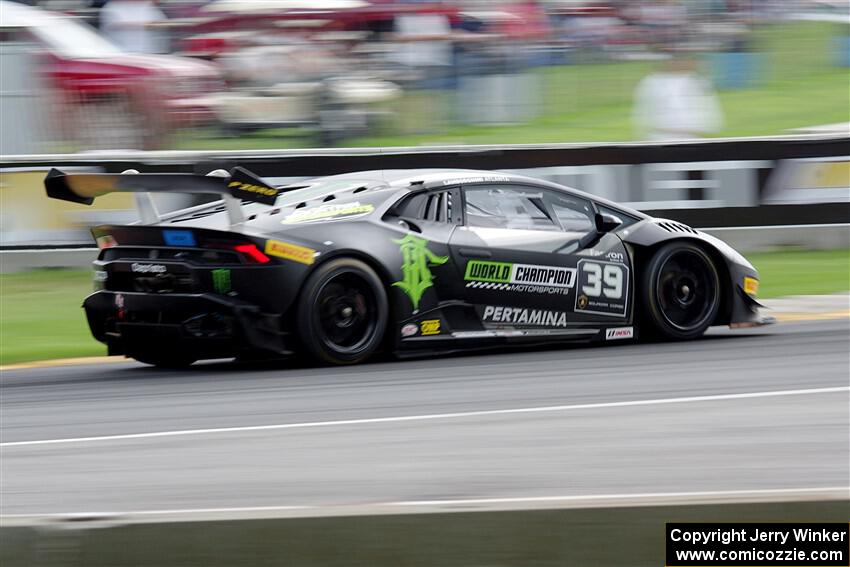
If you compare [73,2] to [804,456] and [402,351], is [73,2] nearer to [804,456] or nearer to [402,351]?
[402,351]

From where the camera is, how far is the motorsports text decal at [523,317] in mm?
8648

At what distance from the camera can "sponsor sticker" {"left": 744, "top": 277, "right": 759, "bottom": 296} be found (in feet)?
30.7

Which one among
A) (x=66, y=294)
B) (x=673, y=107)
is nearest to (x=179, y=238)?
(x=66, y=294)

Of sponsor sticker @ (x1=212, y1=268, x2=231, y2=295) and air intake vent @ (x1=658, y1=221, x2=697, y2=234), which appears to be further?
air intake vent @ (x1=658, y1=221, x2=697, y2=234)

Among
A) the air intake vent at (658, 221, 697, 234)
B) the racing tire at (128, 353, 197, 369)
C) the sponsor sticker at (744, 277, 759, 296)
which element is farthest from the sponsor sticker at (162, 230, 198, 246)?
the sponsor sticker at (744, 277, 759, 296)

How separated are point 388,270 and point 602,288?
1565 millimetres

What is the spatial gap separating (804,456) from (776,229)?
8920 millimetres

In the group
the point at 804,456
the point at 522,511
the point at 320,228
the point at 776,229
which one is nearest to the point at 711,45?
the point at 776,229

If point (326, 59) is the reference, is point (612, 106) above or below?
below

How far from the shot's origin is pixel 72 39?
15.5 m

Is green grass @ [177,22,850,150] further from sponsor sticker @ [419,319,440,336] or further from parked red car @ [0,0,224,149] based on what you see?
sponsor sticker @ [419,319,440,336]

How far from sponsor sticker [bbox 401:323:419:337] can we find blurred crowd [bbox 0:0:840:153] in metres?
6.59

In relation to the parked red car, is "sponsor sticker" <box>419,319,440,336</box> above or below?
below

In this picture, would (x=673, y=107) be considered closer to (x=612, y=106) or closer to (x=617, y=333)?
(x=612, y=106)
